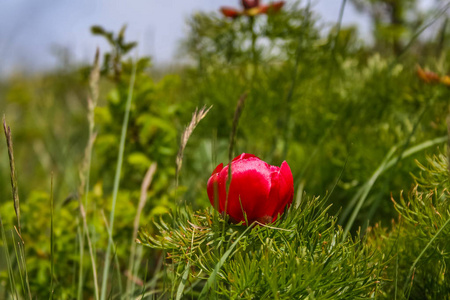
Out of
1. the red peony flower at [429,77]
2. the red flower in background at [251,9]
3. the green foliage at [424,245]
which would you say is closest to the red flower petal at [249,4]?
the red flower in background at [251,9]

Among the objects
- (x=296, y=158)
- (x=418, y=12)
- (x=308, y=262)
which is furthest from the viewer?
(x=418, y=12)

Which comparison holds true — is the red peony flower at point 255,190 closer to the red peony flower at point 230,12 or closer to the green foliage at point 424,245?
the green foliage at point 424,245

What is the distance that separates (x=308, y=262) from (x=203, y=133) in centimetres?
91

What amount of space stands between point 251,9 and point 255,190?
0.69 meters

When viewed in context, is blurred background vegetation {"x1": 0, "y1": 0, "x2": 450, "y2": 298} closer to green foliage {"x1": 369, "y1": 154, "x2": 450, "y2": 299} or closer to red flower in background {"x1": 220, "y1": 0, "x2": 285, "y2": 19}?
red flower in background {"x1": 220, "y1": 0, "x2": 285, "y2": 19}

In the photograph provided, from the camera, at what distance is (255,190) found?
0.43 metres

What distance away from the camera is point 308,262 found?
0.41 meters

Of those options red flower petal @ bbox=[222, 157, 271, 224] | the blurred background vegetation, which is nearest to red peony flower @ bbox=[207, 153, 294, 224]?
red flower petal @ bbox=[222, 157, 271, 224]

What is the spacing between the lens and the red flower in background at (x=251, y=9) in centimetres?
99

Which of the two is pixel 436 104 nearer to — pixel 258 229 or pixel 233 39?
pixel 233 39

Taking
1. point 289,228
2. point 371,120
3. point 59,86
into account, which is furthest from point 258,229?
point 59,86

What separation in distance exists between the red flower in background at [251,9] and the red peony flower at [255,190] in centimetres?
65

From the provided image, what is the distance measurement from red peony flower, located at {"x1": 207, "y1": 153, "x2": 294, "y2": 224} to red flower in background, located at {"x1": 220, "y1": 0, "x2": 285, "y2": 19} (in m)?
0.65

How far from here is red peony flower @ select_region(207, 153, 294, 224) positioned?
43cm
